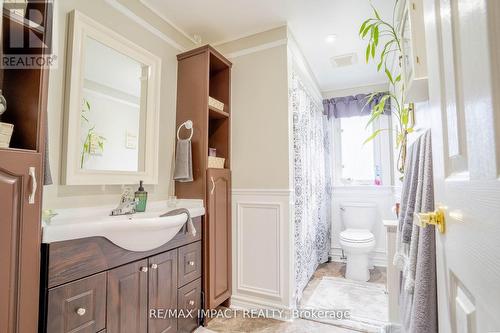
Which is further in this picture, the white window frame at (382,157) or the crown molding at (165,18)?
the white window frame at (382,157)

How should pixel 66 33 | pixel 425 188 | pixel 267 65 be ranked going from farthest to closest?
pixel 267 65 → pixel 66 33 → pixel 425 188

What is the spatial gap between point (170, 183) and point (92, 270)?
101 centimetres

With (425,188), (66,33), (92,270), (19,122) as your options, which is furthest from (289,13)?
(92,270)

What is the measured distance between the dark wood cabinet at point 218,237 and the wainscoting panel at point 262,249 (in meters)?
0.08

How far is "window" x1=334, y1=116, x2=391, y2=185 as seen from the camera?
3.41 m

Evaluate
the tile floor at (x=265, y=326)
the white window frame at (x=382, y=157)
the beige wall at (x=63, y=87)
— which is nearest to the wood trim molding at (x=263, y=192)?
the beige wall at (x=63, y=87)

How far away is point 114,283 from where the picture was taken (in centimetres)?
127

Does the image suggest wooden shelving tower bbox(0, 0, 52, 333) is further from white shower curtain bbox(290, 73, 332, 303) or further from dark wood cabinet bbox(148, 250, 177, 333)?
white shower curtain bbox(290, 73, 332, 303)

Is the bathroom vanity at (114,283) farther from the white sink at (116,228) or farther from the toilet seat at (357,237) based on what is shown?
the toilet seat at (357,237)

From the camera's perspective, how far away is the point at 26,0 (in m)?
1.08

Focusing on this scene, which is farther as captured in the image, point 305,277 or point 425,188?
point 305,277

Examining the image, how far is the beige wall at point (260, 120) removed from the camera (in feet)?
7.06

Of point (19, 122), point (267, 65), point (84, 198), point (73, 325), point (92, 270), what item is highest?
point (267, 65)

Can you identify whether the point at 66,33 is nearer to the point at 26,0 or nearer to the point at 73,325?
the point at 26,0
